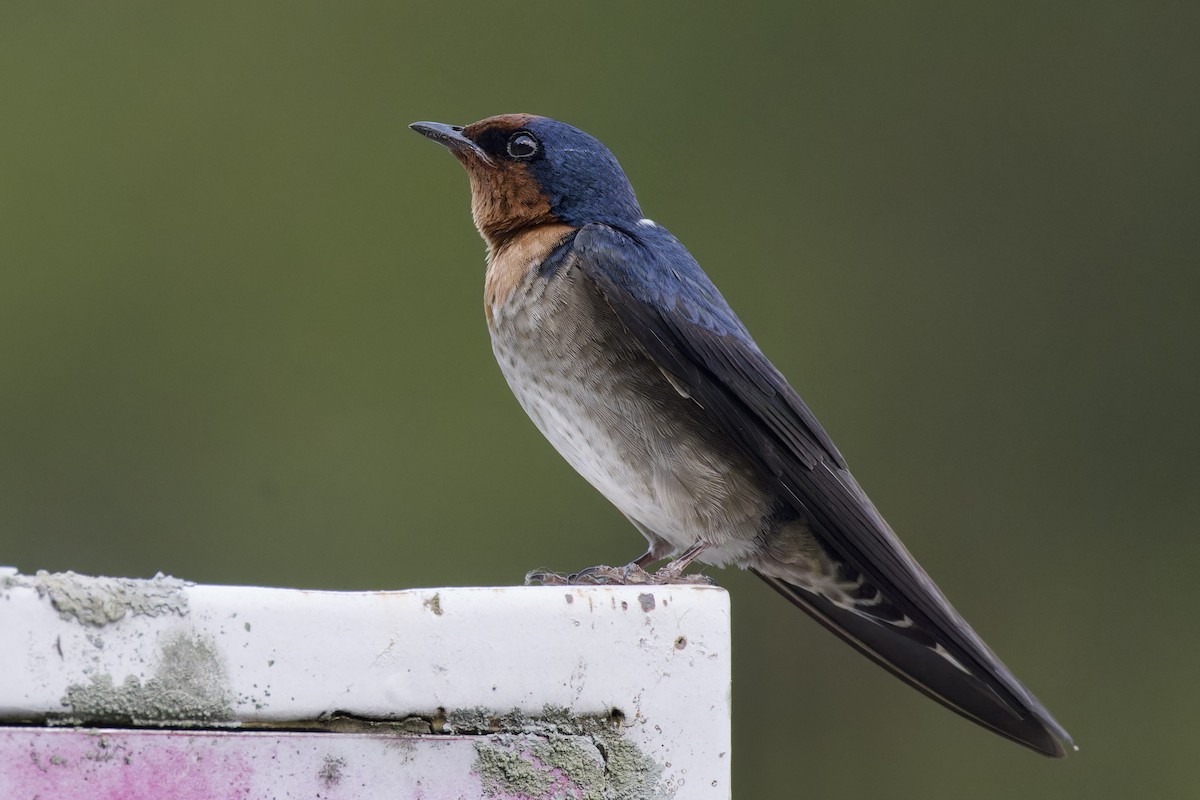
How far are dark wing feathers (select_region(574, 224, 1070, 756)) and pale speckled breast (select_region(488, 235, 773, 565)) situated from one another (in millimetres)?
28

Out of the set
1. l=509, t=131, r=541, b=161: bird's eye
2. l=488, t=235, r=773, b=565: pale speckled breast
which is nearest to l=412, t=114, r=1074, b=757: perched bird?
l=488, t=235, r=773, b=565: pale speckled breast

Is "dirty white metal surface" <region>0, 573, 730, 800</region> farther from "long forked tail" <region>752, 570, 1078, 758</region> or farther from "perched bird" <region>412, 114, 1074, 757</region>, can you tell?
"long forked tail" <region>752, 570, 1078, 758</region>

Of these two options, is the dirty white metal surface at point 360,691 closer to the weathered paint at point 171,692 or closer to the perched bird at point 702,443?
the weathered paint at point 171,692

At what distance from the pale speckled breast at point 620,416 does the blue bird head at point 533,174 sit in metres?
0.21

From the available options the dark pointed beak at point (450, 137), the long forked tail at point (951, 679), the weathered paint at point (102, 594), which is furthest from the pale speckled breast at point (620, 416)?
the weathered paint at point (102, 594)

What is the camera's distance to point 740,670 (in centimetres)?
380

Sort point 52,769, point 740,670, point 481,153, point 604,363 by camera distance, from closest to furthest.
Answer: point 52,769
point 604,363
point 481,153
point 740,670

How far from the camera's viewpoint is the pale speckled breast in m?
1.96

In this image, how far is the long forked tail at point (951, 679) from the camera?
6.17 ft

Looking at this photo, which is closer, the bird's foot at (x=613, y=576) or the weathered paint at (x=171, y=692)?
the weathered paint at (x=171, y=692)

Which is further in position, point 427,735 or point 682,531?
point 682,531

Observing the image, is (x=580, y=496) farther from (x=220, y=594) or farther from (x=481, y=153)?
(x=220, y=594)

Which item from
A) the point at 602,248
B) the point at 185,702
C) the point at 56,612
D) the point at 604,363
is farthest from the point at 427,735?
the point at 602,248

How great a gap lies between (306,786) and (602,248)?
115cm
